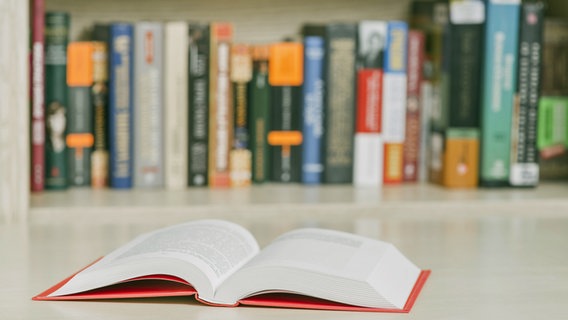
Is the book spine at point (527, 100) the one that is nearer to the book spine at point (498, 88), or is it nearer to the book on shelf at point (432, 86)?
the book spine at point (498, 88)

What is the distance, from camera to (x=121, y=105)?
1725mm

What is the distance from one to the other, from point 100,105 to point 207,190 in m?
0.26

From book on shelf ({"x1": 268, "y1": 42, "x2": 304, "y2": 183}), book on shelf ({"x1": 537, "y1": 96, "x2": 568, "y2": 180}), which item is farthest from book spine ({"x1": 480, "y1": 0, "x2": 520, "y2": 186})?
book on shelf ({"x1": 268, "y1": 42, "x2": 304, "y2": 183})

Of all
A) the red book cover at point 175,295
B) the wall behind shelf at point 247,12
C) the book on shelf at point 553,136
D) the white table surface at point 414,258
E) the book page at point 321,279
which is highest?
the wall behind shelf at point 247,12

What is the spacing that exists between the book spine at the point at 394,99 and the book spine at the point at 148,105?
436mm

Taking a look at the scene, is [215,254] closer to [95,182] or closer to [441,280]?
[441,280]

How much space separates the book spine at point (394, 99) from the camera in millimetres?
1801

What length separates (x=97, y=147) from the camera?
176cm

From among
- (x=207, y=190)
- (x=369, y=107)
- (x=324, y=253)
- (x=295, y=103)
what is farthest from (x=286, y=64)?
(x=324, y=253)

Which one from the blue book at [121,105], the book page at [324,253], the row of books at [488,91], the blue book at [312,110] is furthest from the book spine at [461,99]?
the book page at [324,253]

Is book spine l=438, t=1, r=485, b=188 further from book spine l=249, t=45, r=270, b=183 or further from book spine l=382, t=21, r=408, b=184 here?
book spine l=249, t=45, r=270, b=183

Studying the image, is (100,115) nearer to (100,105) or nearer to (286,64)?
(100,105)

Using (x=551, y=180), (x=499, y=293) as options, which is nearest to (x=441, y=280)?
(x=499, y=293)

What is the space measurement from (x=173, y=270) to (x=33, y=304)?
0.48ft
